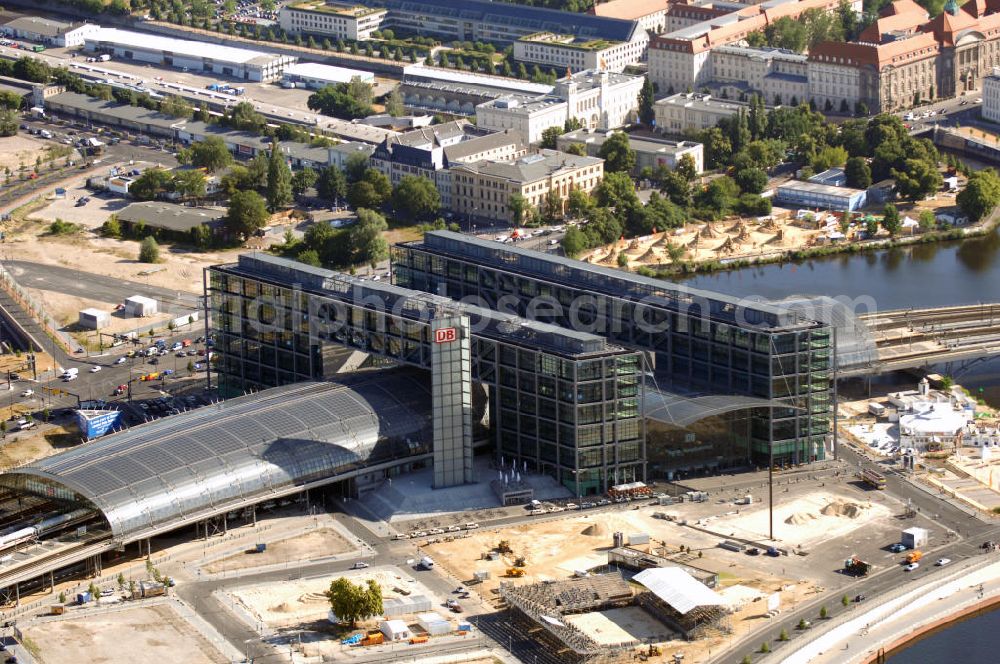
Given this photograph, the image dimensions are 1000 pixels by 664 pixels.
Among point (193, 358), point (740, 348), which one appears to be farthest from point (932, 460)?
point (193, 358)

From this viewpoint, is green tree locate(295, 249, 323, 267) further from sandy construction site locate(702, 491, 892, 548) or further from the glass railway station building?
sandy construction site locate(702, 491, 892, 548)

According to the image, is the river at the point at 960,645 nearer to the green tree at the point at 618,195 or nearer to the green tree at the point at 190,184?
the green tree at the point at 618,195

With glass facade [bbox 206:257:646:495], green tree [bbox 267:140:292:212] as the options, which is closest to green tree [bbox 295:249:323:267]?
green tree [bbox 267:140:292:212]

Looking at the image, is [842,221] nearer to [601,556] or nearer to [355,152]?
[355,152]

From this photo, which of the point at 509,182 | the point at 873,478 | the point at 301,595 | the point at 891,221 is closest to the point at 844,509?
the point at 873,478

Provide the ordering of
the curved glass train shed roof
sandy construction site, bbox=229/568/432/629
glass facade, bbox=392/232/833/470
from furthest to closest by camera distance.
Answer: glass facade, bbox=392/232/833/470, the curved glass train shed roof, sandy construction site, bbox=229/568/432/629

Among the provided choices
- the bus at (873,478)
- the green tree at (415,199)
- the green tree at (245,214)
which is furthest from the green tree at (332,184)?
the bus at (873,478)
